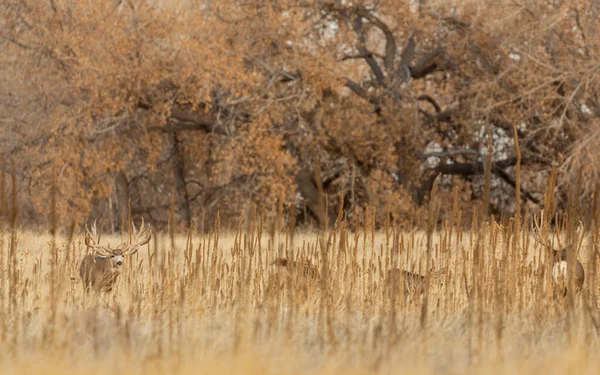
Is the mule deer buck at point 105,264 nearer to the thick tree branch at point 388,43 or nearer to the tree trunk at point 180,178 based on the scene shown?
the thick tree branch at point 388,43

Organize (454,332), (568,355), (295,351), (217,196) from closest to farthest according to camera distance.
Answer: (568,355), (295,351), (454,332), (217,196)

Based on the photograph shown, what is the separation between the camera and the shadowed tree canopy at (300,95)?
1285 cm

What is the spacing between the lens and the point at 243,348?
9.80 ft

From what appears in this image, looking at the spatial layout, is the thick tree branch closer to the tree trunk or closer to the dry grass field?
the tree trunk

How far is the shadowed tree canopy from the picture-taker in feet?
42.2

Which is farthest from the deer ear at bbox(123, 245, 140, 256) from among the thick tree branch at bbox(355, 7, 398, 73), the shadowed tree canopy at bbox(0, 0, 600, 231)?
the thick tree branch at bbox(355, 7, 398, 73)

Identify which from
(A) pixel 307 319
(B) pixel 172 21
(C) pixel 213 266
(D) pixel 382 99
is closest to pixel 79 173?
(B) pixel 172 21

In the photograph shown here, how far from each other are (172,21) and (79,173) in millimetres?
2970

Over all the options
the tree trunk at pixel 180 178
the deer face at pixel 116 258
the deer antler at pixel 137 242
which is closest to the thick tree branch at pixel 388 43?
the tree trunk at pixel 180 178

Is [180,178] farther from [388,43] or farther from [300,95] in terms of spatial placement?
[388,43]

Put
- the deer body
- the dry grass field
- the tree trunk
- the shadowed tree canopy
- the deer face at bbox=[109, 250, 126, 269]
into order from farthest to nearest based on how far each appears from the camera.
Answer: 1. the tree trunk
2. the shadowed tree canopy
3. the deer face at bbox=[109, 250, 126, 269]
4. the deer body
5. the dry grass field

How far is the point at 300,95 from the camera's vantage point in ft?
43.4

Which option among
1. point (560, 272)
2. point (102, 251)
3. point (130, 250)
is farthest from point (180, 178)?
point (560, 272)

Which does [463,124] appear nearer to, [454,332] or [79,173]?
[79,173]
